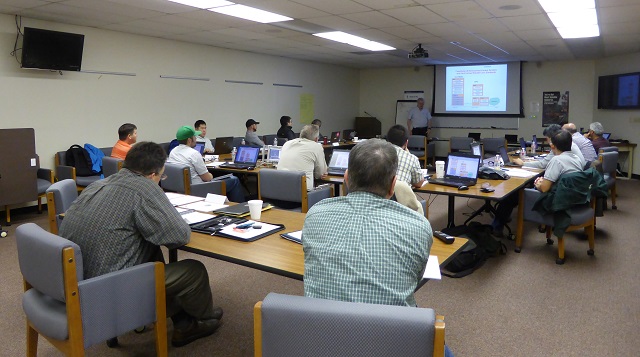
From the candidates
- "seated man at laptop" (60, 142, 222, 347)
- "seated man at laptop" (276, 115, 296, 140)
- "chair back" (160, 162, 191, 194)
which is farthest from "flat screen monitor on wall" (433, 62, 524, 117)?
"seated man at laptop" (60, 142, 222, 347)

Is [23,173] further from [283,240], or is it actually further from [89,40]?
[283,240]

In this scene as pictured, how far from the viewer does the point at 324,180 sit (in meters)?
4.82

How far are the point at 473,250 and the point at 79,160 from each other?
522 centimetres

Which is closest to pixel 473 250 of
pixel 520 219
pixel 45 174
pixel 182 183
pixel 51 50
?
pixel 520 219

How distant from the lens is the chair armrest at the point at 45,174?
6035mm

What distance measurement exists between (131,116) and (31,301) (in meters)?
5.70

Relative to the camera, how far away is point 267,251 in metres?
2.29

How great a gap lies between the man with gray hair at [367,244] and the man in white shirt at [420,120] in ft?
35.9

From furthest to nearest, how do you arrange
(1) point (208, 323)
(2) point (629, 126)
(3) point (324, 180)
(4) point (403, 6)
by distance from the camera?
(2) point (629, 126) → (4) point (403, 6) → (3) point (324, 180) → (1) point (208, 323)

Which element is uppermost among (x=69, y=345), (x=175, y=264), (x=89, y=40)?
(x=89, y=40)

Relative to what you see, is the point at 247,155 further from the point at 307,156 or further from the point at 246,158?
the point at 307,156

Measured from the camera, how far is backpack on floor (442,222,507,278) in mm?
3963

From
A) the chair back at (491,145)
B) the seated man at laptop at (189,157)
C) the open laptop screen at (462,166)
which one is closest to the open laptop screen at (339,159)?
the open laptop screen at (462,166)

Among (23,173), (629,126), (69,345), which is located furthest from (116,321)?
(629,126)
